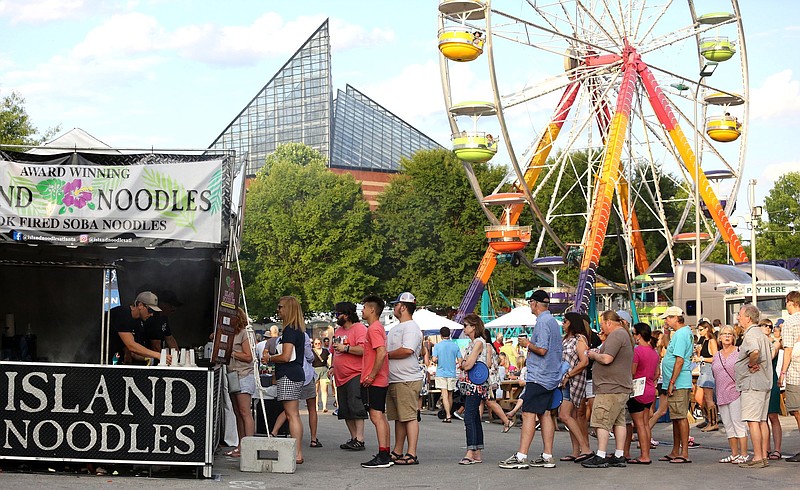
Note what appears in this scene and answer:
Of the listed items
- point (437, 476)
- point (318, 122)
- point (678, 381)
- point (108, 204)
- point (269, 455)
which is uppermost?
point (318, 122)

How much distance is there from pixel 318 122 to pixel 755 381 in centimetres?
11622

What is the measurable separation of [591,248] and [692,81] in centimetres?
627

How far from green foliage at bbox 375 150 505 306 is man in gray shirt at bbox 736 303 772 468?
147 ft

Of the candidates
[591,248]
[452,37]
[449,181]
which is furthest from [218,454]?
[449,181]

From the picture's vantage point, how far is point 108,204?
1105cm

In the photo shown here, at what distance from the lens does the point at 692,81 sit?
115 ft

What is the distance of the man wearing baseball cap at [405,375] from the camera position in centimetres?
1204

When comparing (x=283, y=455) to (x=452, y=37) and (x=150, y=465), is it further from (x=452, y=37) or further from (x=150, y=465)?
(x=452, y=37)

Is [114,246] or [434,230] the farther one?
[434,230]

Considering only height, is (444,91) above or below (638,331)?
above

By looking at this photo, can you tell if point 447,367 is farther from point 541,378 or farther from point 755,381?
point 755,381

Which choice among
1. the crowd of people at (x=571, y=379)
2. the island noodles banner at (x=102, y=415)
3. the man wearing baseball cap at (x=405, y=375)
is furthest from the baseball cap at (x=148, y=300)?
the man wearing baseball cap at (x=405, y=375)

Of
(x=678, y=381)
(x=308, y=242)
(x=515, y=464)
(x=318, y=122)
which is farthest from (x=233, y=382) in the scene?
(x=318, y=122)

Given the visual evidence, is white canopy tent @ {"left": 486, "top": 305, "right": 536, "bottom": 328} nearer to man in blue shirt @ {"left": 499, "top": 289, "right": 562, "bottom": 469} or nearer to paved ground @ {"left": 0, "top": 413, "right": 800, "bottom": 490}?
paved ground @ {"left": 0, "top": 413, "right": 800, "bottom": 490}
